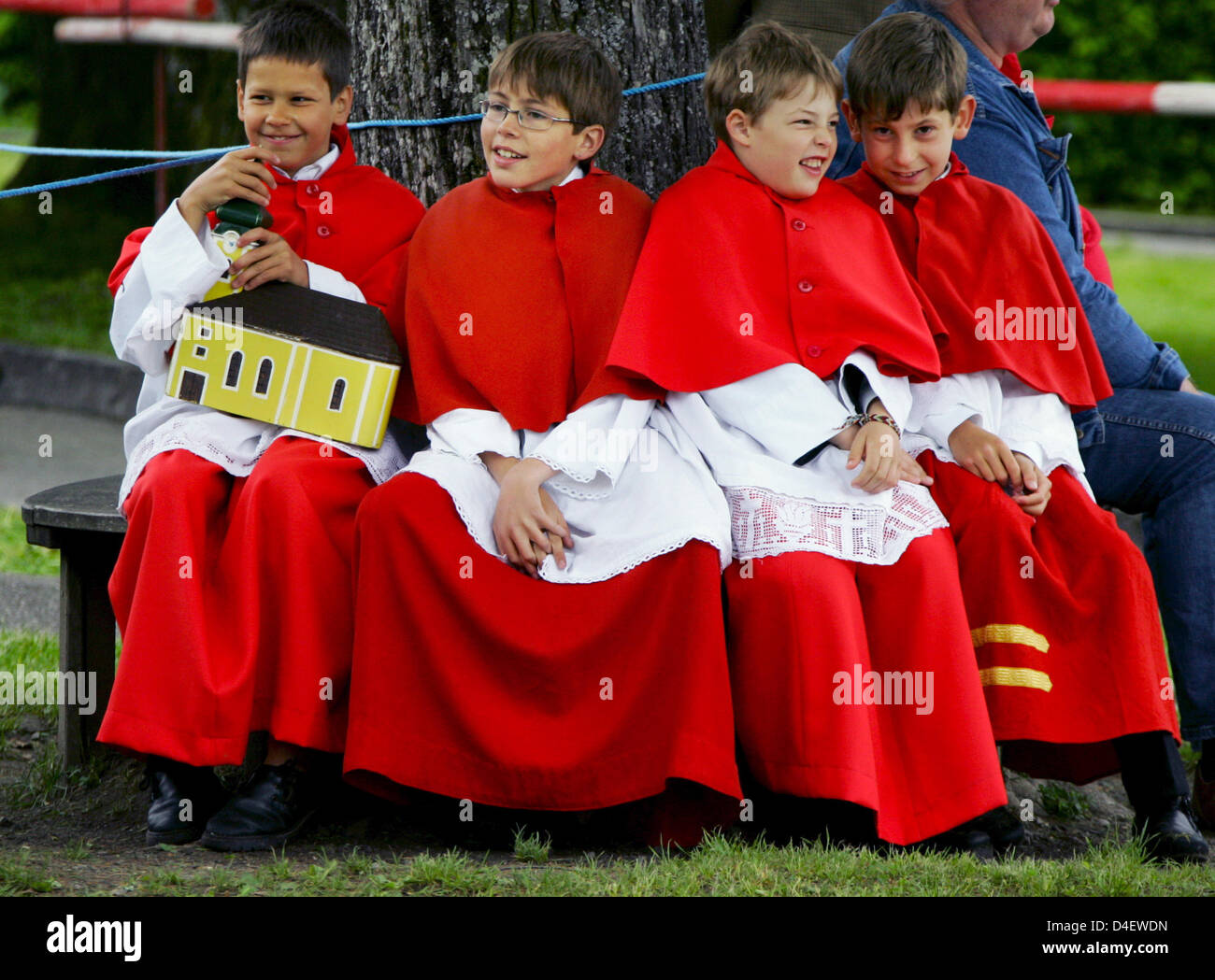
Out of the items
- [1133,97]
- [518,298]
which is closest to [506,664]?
[518,298]

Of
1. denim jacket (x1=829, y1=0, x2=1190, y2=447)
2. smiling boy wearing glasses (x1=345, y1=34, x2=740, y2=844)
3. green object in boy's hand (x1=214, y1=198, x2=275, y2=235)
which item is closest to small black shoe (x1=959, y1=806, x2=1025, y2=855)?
smiling boy wearing glasses (x1=345, y1=34, x2=740, y2=844)

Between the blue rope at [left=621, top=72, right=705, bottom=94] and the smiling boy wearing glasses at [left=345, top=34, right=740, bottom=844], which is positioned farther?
the blue rope at [left=621, top=72, right=705, bottom=94]

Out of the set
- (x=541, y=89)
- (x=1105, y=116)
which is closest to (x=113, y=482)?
(x=541, y=89)

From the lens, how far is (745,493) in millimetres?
3670

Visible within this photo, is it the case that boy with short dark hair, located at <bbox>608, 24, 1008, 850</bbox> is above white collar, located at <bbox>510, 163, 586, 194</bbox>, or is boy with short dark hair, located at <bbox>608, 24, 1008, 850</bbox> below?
below

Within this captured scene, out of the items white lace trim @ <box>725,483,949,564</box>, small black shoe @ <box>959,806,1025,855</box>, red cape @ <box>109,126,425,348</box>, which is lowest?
small black shoe @ <box>959,806,1025,855</box>

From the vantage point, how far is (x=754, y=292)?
3867 millimetres

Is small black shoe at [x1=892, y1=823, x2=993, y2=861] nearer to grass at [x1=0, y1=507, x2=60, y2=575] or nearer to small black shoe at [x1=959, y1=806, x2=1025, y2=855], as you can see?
small black shoe at [x1=959, y1=806, x2=1025, y2=855]

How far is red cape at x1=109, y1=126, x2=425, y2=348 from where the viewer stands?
4.08m

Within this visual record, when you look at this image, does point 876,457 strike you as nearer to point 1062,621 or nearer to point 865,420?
point 865,420

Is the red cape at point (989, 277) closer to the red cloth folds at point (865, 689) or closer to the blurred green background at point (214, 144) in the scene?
the red cloth folds at point (865, 689)

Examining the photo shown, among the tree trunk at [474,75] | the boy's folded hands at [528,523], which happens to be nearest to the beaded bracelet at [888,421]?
the boy's folded hands at [528,523]

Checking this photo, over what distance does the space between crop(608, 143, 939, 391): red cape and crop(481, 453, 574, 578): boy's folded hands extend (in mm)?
333

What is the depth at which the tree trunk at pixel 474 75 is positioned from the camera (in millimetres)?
4520
